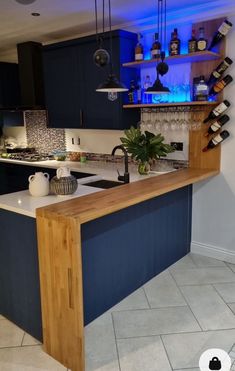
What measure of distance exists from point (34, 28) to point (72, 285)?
9.83 feet

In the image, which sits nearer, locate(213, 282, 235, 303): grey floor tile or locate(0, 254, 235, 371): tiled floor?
locate(0, 254, 235, 371): tiled floor

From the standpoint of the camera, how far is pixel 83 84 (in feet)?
12.0

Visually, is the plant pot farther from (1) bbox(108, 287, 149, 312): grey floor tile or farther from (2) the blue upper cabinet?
(1) bbox(108, 287, 149, 312): grey floor tile

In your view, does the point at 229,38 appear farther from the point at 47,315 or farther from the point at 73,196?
the point at 47,315

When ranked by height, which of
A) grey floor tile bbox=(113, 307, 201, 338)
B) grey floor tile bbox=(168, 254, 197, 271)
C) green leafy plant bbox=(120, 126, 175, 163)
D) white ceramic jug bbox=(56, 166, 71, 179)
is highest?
green leafy plant bbox=(120, 126, 175, 163)

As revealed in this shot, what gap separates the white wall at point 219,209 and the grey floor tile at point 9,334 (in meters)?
2.00

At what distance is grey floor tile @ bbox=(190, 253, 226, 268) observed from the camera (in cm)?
326

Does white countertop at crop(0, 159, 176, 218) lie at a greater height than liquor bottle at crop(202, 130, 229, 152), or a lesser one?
lesser

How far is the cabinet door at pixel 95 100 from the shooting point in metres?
3.45

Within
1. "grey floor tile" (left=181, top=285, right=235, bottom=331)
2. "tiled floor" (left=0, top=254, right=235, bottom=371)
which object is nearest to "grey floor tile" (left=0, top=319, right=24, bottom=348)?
"tiled floor" (left=0, top=254, right=235, bottom=371)

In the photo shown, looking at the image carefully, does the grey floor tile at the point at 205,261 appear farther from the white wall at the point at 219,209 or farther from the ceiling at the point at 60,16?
the ceiling at the point at 60,16

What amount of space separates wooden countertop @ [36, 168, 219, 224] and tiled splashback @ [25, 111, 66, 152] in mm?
2015

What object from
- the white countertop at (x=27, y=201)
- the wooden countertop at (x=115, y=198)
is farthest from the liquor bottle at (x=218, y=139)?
the white countertop at (x=27, y=201)

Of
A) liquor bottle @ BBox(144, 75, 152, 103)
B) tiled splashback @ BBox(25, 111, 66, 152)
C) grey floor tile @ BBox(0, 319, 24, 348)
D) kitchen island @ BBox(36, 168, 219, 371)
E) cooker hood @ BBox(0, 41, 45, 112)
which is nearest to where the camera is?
kitchen island @ BBox(36, 168, 219, 371)
